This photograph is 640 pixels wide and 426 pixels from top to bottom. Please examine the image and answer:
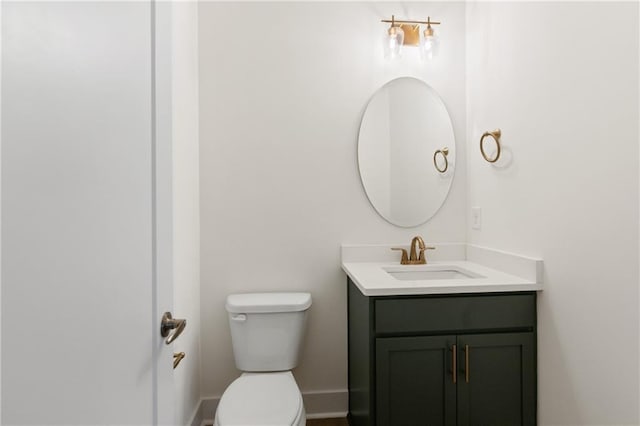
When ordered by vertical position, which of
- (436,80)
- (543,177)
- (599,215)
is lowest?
(599,215)

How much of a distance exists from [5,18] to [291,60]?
1.88 metres

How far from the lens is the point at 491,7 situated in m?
1.96

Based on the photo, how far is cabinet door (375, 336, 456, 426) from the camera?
156cm

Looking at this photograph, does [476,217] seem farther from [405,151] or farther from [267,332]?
[267,332]

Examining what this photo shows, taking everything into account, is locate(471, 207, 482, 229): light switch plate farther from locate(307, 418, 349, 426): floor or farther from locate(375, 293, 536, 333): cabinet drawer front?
locate(307, 418, 349, 426): floor

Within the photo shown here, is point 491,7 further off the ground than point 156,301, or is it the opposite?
point 491,7

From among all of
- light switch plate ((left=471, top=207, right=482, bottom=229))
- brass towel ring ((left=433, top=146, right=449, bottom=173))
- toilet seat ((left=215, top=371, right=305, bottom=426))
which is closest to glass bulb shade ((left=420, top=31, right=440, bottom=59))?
brass towel ring ((left=433, top=146, right=449, bottom=173))

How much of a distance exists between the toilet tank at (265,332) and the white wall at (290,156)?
23 cm

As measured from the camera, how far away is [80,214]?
548 millimetres

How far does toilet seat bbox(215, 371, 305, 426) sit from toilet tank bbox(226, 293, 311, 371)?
139 mm

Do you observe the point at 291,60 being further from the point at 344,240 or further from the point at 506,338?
the point at 506,338

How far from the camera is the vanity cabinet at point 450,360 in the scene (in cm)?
156

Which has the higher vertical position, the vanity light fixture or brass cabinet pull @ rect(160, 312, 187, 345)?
the vanity light fixture

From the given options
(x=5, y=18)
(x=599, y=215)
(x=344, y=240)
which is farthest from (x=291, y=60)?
(x=5, y=18)
